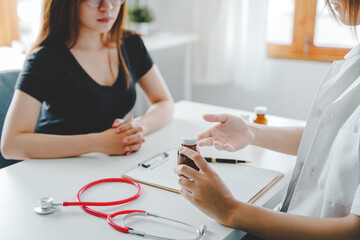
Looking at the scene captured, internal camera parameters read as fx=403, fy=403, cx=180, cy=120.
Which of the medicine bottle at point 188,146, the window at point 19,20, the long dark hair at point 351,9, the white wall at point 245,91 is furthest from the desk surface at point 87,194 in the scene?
the white wall at point 245,91

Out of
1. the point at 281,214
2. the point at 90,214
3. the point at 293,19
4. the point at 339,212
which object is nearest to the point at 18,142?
the point at 90,214

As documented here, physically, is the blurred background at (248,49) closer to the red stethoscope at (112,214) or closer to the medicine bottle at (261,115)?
the medicine bottle at (261,115)

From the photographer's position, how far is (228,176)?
3.62 feet

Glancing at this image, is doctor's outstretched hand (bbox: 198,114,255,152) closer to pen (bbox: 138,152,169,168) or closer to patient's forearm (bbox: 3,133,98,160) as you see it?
pen (bbox: 138,152,169,168)

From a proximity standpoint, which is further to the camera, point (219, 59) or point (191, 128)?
point (219, 59)

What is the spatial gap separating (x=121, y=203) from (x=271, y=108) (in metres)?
2.23

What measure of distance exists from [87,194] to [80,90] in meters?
0.55

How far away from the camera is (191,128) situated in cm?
150

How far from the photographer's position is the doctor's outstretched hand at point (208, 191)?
0.87 meters

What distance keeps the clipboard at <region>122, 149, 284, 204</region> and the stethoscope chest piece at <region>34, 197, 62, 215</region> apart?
9.4 inches

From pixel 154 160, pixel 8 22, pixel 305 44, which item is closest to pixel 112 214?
pixel 154 160

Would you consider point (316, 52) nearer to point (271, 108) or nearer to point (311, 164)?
point (271, 108)

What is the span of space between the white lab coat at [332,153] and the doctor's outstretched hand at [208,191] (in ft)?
0.62

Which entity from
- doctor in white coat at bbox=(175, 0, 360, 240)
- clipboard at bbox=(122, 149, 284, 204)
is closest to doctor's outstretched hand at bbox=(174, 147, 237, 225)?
doctor in white coat at bbox=(175, 0, 360, 240)
